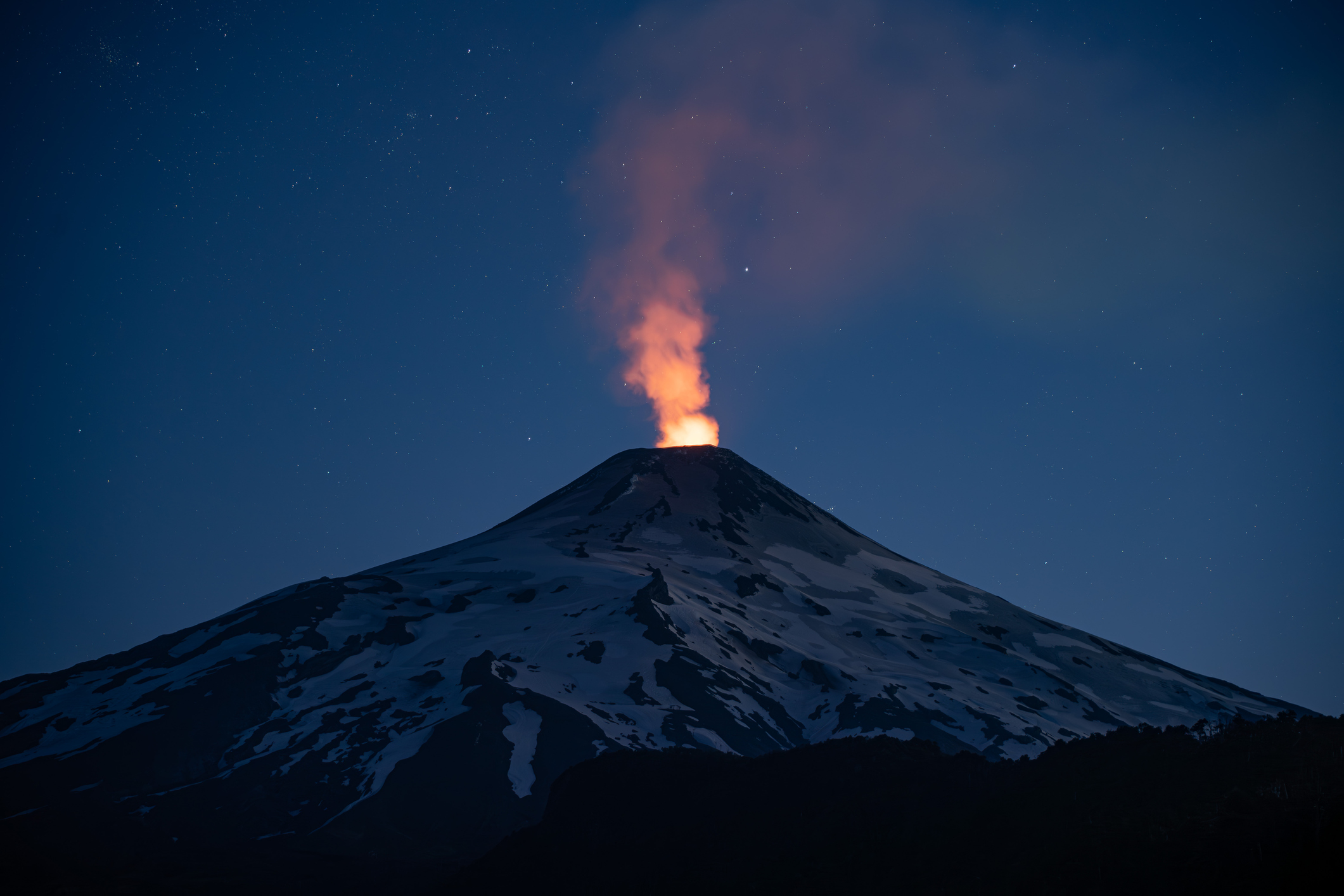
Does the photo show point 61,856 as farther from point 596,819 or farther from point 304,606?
point 304,606

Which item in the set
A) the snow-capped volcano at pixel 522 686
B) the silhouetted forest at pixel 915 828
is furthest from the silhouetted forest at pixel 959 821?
the snow-capped volcano at pixel 522 686

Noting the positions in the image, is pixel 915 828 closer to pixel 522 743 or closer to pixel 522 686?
pixel 522 743

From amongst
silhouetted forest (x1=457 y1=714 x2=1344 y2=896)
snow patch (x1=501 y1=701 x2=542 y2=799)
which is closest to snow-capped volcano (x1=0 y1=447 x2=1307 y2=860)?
snow patch (x1=501 y1=701 x2=542 y2=799)

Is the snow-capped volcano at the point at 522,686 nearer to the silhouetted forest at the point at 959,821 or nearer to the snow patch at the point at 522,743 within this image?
the snow patch at the point at 522,743

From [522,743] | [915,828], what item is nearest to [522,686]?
[522,743]

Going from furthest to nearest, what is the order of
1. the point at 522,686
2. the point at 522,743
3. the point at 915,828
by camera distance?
the point at 522,686, the point at 522,743, the point at 915,828

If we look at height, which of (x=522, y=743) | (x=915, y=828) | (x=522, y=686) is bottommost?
(x=522, y=743)

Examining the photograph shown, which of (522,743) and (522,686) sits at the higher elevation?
(522,686)
